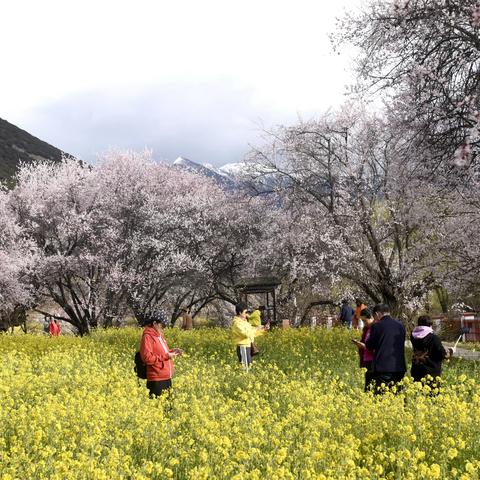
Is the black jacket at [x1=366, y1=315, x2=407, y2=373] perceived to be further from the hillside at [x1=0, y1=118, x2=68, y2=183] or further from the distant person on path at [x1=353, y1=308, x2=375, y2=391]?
the hillside at [x1=0, y1=118, x2=68, y2=183]

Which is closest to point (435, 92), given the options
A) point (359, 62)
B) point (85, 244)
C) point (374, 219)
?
point (359, 62)

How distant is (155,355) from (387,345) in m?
3.37

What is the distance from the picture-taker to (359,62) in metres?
14.2

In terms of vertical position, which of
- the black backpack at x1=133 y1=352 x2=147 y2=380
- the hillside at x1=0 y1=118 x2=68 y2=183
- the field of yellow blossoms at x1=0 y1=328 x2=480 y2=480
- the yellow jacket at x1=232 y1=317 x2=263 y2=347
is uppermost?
the hillside at x1=0 y1=118 x2=68 y2=183

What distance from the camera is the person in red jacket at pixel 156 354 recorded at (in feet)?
29.0

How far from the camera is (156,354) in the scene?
29.2ft

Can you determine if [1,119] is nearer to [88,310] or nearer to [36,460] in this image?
[88,310]

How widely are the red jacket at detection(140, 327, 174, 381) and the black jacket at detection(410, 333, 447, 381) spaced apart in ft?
12.0

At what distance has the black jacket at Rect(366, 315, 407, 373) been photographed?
29.8 feet

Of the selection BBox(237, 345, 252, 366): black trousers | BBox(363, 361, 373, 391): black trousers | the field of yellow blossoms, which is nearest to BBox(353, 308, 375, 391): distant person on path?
BBox(363, 361, 373, 391): black trousers

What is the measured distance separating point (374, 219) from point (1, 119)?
246ft

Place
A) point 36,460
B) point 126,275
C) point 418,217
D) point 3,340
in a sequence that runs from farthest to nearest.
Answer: point 126,275 < point 418,217 < point 3,340 < point 36,460

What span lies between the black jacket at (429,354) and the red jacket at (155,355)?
3671 mm

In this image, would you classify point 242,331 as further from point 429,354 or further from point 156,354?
point 429,354
